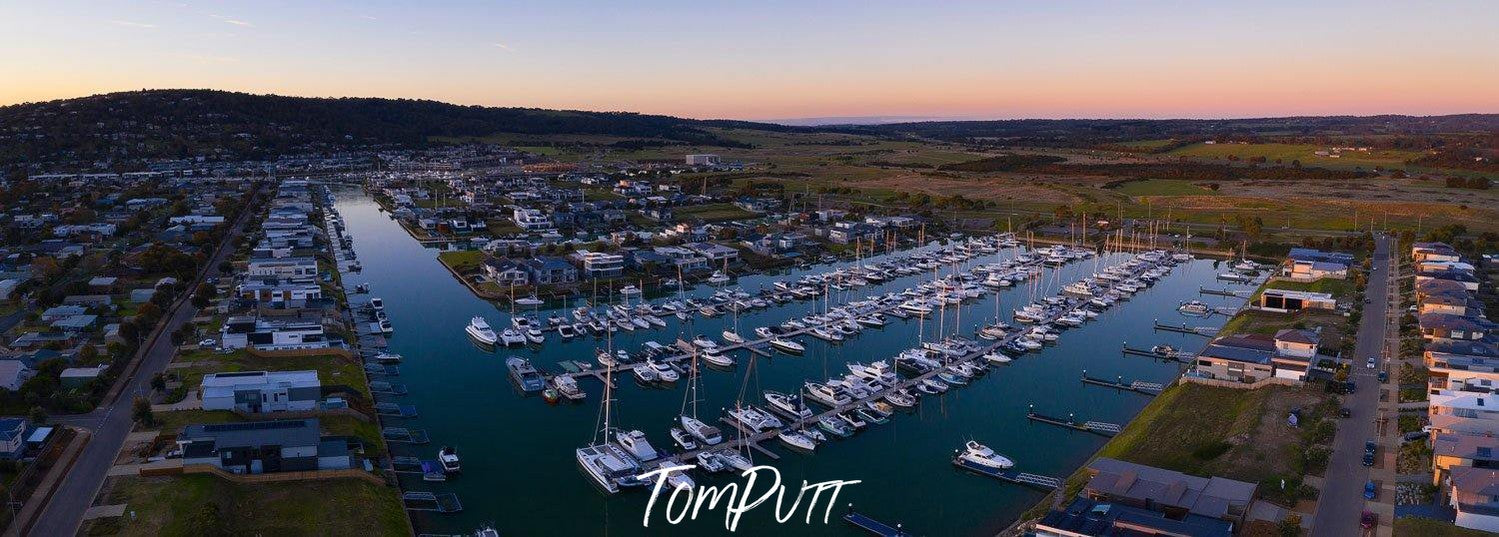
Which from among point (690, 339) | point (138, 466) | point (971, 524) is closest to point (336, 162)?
point (690, 339)

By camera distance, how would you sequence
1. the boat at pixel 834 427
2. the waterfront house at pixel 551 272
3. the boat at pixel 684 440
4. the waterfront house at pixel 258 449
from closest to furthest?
the waterfront house at pixel 258 449
the boat at pixel 684 440
the boat at pixel 834 427
the waterfront house at pixel 551 272

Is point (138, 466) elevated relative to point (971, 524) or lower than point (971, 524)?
elevated

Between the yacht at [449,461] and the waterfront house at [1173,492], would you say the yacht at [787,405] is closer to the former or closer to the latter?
the waterfront house at [1173,492]

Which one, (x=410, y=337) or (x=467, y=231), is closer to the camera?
(x=410, y=337)

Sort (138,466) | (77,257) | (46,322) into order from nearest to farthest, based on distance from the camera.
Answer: (138,466), (46,322), (77,257)

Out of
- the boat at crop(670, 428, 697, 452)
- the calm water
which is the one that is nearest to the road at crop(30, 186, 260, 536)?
the calm water

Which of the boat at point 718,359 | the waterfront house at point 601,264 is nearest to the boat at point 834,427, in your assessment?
the boat at point 718,359

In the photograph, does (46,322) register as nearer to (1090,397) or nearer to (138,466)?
(138,466)
